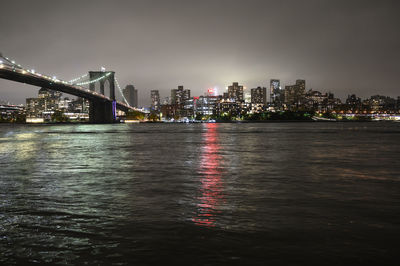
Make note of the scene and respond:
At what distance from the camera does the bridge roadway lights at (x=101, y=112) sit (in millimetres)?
119812

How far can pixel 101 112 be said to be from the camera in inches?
4779

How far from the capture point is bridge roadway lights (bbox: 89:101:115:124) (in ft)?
393

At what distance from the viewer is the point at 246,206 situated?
8.37m

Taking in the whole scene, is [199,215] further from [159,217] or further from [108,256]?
→ [108,256]

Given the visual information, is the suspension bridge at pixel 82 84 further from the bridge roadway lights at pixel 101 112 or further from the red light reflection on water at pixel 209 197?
the red light reflection on water at pixel 209 197

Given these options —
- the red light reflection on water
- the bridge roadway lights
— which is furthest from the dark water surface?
the bridge roadway lights

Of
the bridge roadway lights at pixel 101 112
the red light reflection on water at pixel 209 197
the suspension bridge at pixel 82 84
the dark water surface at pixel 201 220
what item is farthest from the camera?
the bridge roadway lights at pixel 101 112

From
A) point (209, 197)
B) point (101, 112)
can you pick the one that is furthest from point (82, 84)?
point (209, 197)

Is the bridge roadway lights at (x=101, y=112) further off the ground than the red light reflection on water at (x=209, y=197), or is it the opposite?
the bridge roadway lights at (x=101, y=112)

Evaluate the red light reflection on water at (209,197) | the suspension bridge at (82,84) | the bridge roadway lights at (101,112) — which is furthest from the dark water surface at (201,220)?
the bridge roadway lights at (101,112)

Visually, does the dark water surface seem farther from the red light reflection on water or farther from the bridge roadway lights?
the bridge roadway lights

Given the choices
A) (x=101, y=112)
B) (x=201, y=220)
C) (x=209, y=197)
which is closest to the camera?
(x=201, y=220)

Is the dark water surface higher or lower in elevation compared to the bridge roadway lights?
lower

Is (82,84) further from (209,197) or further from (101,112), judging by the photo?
(209,197)
